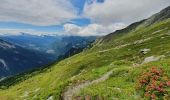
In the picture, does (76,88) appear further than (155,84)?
Yes

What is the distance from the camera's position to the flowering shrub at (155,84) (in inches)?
794

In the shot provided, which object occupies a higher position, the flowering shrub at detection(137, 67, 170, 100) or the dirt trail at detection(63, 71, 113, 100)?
the flowering shrub at detection(137, 67, 170, 100)

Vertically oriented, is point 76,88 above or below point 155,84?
below

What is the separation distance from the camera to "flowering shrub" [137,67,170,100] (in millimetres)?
20172

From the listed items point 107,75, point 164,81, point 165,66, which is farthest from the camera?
point 107,75

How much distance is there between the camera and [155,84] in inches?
821

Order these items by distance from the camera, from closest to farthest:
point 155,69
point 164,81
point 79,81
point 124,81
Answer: point 164,81 → point 155,69 → point 124,81 → point 79,81

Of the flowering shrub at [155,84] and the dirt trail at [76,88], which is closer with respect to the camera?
the flowering shrub at [155,84]

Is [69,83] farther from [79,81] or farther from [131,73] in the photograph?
[131,73]

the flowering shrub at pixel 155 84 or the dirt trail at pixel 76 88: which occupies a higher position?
the flowering shrub at pixel 155 84

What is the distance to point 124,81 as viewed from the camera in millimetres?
26609

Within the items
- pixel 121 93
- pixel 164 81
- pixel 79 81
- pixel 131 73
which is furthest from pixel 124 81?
pixel 79 81

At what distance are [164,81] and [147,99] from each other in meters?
1.91

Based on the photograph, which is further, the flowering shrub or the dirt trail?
the dirt trail
